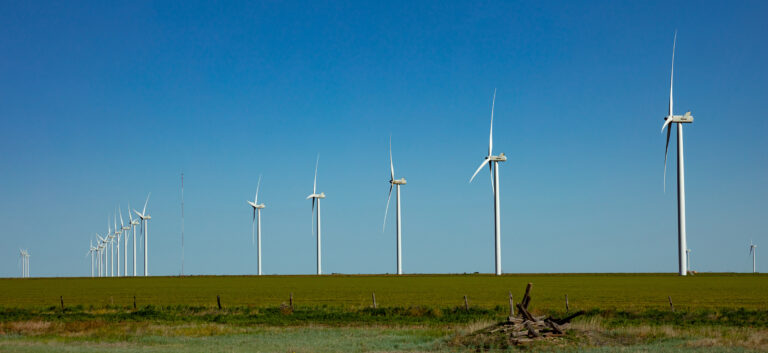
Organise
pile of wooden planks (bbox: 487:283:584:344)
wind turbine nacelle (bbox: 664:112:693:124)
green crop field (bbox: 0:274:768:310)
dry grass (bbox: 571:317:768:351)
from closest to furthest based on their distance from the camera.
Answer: dry grass (bbox: 571:317:768:351) → pile of wooden planks (bbox: 487:283:584:344) → green crop field (bbox: 0:274:768:310) → wind turbine nacelle (bbox: 664:112:693:124)

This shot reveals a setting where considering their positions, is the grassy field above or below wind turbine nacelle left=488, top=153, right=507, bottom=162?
below

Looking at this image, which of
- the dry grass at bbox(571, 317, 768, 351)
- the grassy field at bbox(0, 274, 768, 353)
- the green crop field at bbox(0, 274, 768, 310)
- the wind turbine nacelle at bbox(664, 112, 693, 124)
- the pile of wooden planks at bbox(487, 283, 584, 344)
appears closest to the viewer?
the dry grass at bbox(571, 317, 768, 351)

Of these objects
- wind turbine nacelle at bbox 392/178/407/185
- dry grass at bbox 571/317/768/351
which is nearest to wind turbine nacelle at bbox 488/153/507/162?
wind turbine nacelle at bbox 392/178/407/185

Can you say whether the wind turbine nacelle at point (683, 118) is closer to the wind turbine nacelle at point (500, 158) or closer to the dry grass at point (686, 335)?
the wind turbine nacelle at point (500, 158)

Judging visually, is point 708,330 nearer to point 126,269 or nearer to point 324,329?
point 324,329

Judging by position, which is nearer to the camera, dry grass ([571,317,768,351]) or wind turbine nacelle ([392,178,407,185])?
dry grass ([571,317,768,351])

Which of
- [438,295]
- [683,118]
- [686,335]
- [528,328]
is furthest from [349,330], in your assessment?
[683,118]

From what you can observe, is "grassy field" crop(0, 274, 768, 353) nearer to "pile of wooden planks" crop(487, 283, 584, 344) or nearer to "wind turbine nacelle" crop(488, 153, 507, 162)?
"pile of wooden planks" crop(487, 283, 584, 344)

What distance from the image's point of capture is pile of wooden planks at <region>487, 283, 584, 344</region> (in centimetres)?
3434

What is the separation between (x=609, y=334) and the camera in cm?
3597

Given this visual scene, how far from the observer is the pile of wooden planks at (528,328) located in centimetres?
3434

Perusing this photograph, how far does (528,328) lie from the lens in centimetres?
3472

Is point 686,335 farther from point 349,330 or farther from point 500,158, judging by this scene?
point 500,158

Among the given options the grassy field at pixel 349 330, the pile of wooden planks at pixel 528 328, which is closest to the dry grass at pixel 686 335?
the grassy field at pixel 349 330
